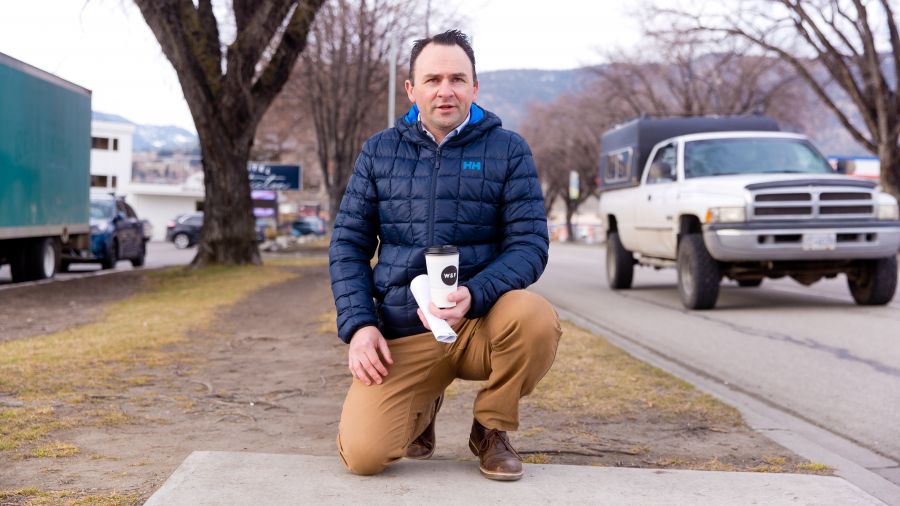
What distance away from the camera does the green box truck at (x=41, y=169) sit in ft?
49.4

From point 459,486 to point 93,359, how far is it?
4.44 m

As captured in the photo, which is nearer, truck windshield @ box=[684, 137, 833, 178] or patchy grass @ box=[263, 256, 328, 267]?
truck windshield @ box=[684, 137, 833, 178]

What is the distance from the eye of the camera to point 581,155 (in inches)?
2790

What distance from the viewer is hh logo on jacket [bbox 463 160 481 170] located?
4.10m

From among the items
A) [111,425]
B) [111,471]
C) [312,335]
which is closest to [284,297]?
[312,335]

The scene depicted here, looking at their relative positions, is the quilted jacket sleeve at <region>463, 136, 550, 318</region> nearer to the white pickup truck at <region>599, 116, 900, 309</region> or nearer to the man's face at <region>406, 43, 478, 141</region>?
the man's face at <region>406, 43, 478, 141</region>

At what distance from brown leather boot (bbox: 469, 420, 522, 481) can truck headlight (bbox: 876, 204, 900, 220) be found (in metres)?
8.66

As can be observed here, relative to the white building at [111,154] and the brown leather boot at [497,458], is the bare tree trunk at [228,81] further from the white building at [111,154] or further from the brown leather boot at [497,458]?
the white building at [111,154]

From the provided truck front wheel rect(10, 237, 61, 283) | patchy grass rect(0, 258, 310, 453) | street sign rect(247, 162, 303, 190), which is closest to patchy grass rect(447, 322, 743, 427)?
patchy grass rect(0, 258, 310, 453)

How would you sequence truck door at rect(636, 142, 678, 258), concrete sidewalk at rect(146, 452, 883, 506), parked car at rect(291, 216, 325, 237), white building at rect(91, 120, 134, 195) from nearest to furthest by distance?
concrete sidewalk at rect(146, 452, 883, 506)
truck door at rect(636, 142, 678, 258)
parked car at rect(291, 216, 325, 237)
white building at rect(91, 120, 134, 195)

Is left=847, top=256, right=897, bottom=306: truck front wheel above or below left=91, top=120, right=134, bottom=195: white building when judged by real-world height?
below

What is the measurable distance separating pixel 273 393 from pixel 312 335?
3053 millimetres

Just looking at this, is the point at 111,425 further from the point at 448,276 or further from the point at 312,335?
the point at 312,335

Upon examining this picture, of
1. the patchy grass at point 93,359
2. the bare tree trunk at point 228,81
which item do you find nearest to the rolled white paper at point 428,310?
the patchy grass at point 93,359
